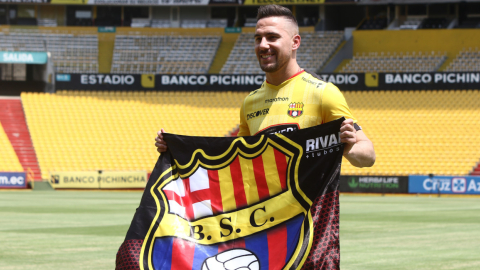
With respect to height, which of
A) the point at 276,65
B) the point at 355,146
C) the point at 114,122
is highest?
the point at 276,65

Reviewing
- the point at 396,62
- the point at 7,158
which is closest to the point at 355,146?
the point at 7,158

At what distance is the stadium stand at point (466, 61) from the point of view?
43125 millimetres

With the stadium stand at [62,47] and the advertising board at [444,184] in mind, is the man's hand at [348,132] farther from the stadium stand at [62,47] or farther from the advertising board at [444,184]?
the stadium stand at [62,47]

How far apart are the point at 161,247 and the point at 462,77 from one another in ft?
127

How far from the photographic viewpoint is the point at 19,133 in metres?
38.0

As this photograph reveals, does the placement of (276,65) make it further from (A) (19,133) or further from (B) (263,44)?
(A) (19,133)

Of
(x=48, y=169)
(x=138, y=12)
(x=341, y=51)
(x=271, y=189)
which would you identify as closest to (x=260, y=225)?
(x=271, y=189)

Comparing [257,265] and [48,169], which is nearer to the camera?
[257,265]

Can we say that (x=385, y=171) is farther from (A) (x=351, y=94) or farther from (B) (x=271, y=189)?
(B) (x=271, y=189)

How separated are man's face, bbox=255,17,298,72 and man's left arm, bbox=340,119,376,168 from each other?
69 cm

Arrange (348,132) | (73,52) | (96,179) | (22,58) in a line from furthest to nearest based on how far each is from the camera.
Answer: (73,52) < (22,58) < (96,179) < (348,132)

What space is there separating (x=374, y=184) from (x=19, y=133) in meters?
21.7

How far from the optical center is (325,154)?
4.09 metres

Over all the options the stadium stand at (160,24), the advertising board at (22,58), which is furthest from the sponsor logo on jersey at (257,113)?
the stadium stand at (160,24)
